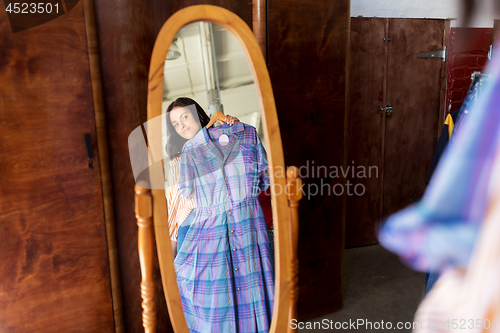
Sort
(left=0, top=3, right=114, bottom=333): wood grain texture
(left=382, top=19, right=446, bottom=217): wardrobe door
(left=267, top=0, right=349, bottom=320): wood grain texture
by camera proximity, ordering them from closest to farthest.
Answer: (left=0, top=3, right=114, bottom=333): wood grain texture < (left=267, top=0, right=349, bottom=320): wood grain texture < (left=382, top=19, right=446, bottom=217): wardrobe door

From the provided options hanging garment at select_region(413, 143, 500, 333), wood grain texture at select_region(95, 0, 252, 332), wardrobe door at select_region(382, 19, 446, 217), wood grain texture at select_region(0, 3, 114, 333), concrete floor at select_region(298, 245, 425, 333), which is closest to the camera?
hanging garment at select_region(413, 143, 500, 333)

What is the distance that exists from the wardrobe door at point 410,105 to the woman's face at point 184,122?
2.27 metres

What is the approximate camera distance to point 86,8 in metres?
1.30

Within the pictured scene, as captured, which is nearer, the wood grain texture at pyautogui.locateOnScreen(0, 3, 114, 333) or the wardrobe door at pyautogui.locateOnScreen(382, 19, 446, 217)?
the wood grain texture at pyautogui.locateOnScreen(0, 3, 114, 333)

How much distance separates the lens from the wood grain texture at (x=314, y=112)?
→ 174 centimetres

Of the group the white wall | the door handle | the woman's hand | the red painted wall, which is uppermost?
the white wall

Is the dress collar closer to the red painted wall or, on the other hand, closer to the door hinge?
the door hinge

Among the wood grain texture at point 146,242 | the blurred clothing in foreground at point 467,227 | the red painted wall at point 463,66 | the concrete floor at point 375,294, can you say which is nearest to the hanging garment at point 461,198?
the blurred clothing in foreground at point 467,227

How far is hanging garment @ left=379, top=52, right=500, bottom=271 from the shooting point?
1.77 feet

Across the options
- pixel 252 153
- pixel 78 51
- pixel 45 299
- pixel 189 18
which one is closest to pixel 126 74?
pixel 78 51

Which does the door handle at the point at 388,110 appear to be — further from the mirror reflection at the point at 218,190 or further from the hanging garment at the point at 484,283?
the hanging garment at the point at 484,283

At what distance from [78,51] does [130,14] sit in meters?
0.25

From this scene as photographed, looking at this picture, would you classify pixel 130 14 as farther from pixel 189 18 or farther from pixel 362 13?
pixel 362 13

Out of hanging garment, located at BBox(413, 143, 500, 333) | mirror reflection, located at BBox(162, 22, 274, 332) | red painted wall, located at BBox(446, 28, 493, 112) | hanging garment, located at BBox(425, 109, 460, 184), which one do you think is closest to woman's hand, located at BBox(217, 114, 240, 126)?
mirror reflection, located at BBox(162, 22, 274, 332)
